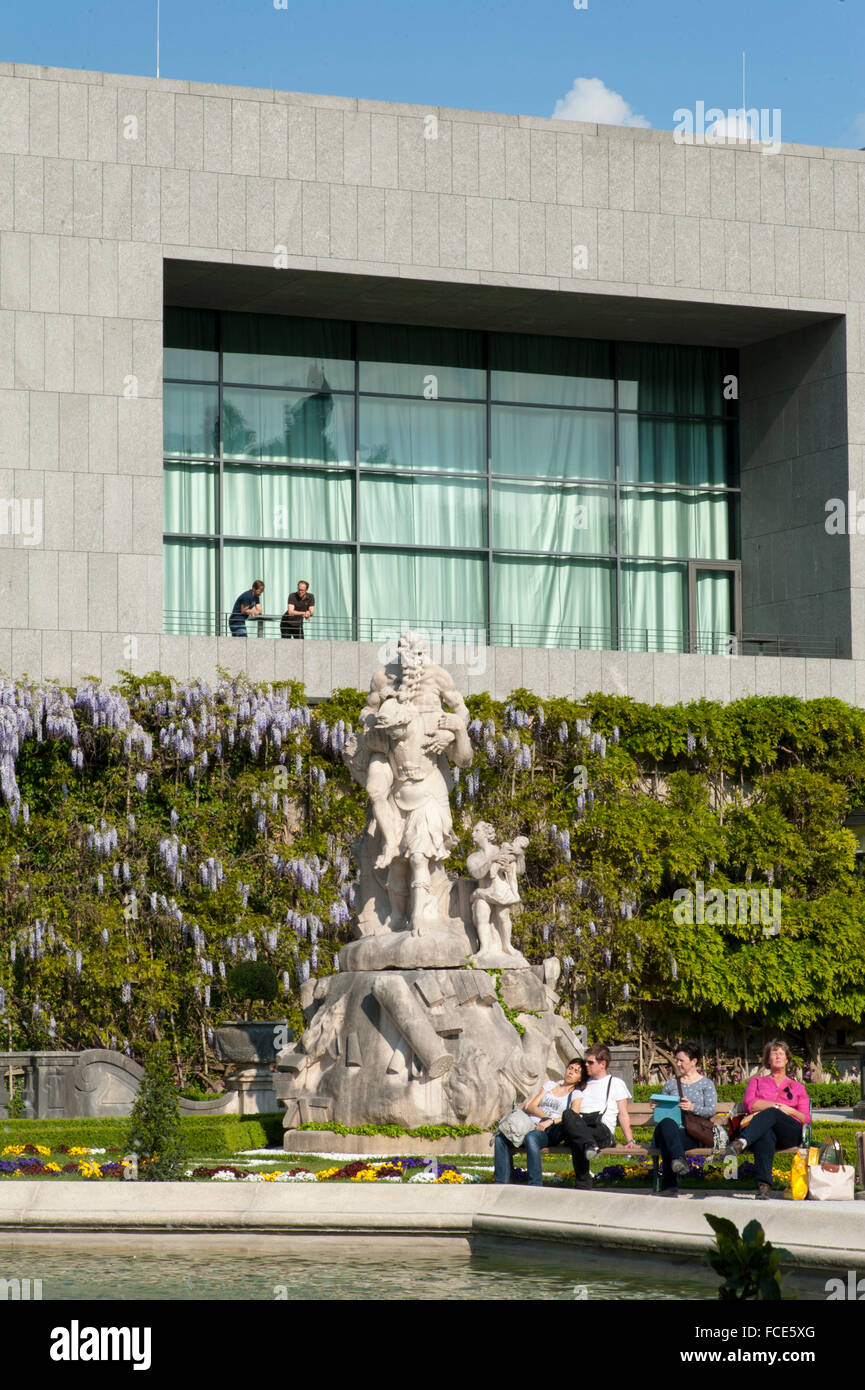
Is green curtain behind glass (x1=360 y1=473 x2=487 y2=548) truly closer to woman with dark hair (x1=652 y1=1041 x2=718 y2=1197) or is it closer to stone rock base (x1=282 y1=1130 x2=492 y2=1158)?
stone rock base (x1=282 y1=1130 x2=492 y2=1158)

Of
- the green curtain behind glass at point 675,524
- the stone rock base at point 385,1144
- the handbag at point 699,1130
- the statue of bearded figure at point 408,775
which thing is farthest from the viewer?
the green curtain behind glass at point 675,524

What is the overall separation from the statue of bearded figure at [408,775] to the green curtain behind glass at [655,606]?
49.1 ft

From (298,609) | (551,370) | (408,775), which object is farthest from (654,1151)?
(551,370)

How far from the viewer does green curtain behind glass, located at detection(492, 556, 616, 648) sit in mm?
30453

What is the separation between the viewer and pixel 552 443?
31.0m

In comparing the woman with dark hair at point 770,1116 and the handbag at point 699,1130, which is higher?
the woman with dark hair at point 770,1116

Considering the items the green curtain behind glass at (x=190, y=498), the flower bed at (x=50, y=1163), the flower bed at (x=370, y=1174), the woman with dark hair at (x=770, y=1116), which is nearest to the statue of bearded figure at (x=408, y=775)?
the flower bed at (x=50, y=1163)

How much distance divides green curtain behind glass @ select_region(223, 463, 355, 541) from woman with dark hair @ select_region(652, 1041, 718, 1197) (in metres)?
17.9

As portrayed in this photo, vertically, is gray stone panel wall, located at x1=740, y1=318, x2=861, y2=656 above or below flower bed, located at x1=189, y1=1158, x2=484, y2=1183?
above

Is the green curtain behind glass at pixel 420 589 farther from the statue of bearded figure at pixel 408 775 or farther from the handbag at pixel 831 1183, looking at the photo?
the handbag at pixel 831 1183

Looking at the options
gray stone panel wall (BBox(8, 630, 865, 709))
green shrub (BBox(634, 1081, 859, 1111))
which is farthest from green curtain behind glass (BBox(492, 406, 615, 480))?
green shrub (BBox(634, 1081, 859, 1111))

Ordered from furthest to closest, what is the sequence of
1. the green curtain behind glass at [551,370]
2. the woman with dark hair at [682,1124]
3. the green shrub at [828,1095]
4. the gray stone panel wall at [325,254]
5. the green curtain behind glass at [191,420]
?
the green curtain behind glass at [551,370]
the green curtain behind glass at [191,420]
the gray stone panel wall at [325,254]
the green shrub at [828,1095]
the woman with dark hair at [682,1124]

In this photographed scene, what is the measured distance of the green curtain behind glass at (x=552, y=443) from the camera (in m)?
30.8
